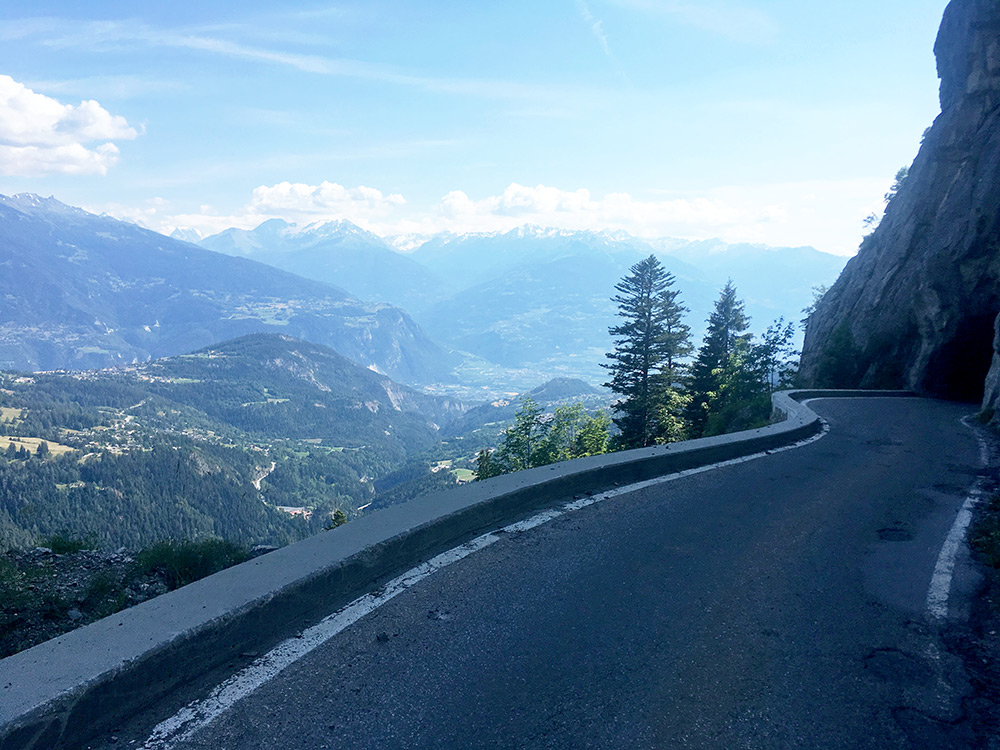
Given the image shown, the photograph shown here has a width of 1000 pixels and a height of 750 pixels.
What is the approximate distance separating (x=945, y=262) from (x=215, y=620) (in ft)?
89.2

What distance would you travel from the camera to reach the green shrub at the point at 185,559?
5.21m

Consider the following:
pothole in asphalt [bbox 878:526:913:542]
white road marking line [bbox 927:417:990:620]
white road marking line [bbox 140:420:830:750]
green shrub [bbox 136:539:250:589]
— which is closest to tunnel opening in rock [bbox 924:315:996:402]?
white road marking line [bbox 927:417:990:620]

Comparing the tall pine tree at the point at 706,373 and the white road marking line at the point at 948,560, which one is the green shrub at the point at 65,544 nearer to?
the white road marking line at the point at 948,560

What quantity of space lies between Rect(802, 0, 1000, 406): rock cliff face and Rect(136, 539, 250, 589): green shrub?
1876cm

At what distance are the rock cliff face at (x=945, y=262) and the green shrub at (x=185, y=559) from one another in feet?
61.5

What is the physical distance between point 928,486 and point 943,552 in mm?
3059

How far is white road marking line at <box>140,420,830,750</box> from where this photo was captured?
2.59 meters

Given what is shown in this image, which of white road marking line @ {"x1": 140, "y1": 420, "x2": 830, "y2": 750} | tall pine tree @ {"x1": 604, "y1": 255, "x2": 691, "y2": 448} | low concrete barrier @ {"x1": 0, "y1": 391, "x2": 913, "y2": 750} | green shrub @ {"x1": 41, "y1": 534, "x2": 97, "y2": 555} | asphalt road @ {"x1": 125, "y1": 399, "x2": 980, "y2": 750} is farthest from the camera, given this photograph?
tall pine tree @ {"x1": 604, "y1": 255, "x2": 691, "y2": 448}

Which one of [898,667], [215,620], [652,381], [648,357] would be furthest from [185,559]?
[648,357]

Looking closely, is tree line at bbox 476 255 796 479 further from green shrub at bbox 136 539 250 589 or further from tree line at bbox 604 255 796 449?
green shrub at bbox 136 539 250 589

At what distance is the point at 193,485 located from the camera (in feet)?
408

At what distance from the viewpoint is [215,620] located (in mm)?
3109

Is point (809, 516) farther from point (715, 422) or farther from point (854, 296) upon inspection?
point (854, 296)

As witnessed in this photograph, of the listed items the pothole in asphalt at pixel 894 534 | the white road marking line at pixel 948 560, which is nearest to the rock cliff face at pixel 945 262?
the white road marking line at pixel 948 560
